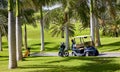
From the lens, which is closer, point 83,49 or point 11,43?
point 11,43

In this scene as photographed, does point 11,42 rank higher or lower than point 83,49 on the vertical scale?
higher

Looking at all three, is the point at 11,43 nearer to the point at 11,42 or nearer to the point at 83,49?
the point at 11,42

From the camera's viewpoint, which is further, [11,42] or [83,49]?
[83,49]

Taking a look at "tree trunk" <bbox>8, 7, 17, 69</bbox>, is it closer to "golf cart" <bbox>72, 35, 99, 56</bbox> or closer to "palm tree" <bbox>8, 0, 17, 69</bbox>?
"palm tree" <bbox>8, 0, 17, 69</bbox>

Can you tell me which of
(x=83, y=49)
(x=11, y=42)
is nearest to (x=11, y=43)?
(x=11, y=42)

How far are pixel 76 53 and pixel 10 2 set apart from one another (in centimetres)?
1137

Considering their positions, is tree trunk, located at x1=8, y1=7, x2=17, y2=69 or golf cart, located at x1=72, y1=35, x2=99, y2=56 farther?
golf cart, located at x1=72, y1=35, x2=99, y2=56

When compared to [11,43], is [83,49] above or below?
below

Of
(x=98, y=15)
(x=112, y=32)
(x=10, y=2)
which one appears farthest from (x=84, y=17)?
(x=112, y=32)

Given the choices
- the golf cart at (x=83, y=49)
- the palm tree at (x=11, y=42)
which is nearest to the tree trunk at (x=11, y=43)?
the palm tree at (x=11, y=42)

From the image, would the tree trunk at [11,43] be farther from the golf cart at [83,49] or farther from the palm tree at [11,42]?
the golf cart at [83,49]

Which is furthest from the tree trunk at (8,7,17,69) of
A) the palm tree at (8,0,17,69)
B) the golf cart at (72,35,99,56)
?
the golf cart at (72,35,99,56)

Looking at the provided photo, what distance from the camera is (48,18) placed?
46.5m

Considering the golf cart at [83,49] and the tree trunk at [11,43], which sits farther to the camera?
the golf cart at [83,49]
